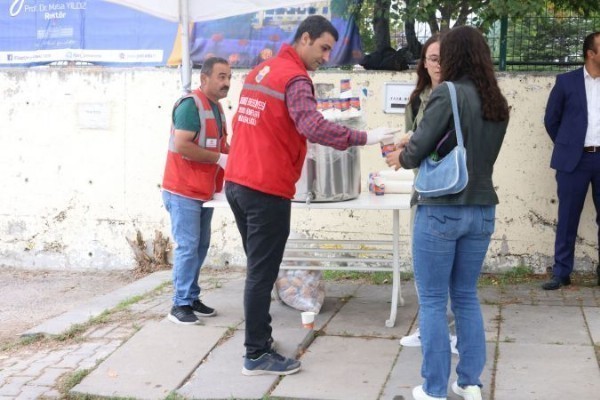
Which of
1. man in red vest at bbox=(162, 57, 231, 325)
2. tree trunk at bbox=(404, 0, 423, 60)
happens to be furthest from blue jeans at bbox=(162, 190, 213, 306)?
tree trunk at bbox=(404, 0, 423, 60)

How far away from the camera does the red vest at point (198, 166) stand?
18.3 ft

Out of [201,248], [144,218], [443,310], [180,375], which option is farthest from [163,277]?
[443,310]

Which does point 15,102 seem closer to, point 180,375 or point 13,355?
point 13,355

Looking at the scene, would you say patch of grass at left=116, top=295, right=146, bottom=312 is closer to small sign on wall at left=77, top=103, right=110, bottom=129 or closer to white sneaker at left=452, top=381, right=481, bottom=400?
small sign on wall at left=77, top=103, right=110, bottom=129

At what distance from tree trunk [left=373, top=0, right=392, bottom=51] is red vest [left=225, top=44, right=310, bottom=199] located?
2.87m

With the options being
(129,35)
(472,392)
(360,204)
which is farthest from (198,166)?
(129,35)

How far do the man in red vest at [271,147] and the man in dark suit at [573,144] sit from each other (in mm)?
2607

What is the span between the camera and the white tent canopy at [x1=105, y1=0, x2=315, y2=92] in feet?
19.8

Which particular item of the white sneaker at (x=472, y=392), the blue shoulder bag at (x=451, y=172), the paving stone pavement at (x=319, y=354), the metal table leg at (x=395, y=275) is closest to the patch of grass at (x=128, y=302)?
the paving stone pavement at (x=319, y=354)

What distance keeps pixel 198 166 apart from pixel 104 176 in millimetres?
2508

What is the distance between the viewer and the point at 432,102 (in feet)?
12.9

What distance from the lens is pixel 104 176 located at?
790 cm

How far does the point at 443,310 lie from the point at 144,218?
4374 mm

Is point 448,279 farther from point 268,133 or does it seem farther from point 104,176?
point 104,176
